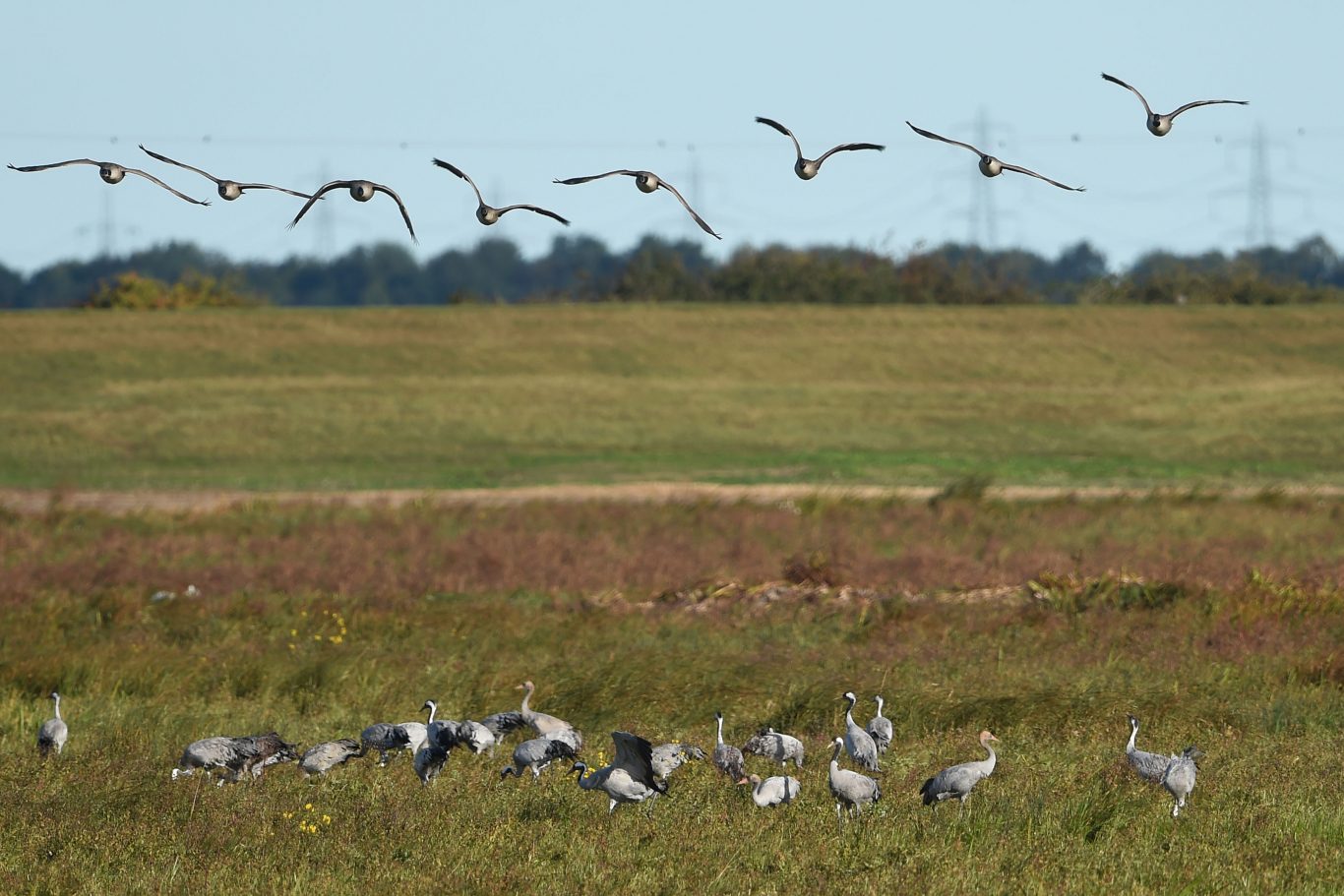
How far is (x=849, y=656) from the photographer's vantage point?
19.3 m

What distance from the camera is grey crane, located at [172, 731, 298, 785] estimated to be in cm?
1344

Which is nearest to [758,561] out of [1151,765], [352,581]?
[352,581]

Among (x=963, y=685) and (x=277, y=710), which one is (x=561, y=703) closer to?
(x=277, y=710)

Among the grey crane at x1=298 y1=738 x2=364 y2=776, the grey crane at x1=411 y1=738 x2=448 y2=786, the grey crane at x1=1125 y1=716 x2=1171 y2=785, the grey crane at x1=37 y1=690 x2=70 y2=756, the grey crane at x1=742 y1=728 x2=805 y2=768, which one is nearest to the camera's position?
the grey crane at x1=1125 y1=716 x2=1171 y2=785

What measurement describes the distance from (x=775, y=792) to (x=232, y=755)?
411cm

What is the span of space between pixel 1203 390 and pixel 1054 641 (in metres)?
54.7

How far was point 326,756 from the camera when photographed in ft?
44.7

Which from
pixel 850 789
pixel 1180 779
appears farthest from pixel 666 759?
pixel 1180 779

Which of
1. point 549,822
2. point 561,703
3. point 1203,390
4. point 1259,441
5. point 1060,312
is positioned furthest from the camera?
point 1060,312

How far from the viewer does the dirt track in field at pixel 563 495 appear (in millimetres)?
39469

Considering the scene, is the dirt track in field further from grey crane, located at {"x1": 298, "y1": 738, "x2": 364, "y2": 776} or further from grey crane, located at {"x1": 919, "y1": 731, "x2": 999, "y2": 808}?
grey crane, located at {"x1": 919, "y1": 731, "x2": 999, "y2": 808}

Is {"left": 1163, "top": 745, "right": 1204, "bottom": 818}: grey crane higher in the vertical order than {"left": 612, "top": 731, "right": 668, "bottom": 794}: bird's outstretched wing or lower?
lower

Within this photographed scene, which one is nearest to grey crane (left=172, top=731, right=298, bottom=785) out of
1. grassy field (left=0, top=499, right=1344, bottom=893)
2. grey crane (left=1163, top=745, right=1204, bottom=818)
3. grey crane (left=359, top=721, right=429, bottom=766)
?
grassy field (left=0, top=499, right=1344, bottom=893)

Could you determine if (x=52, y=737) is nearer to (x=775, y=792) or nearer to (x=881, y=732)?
(x=775, y=792)
